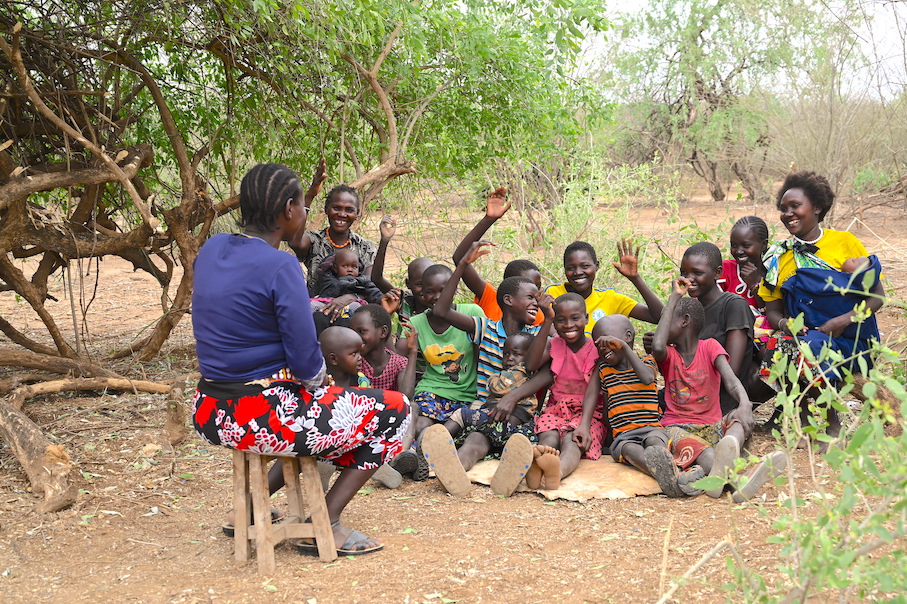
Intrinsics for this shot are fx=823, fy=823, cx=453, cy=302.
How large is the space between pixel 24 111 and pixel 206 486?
2950 millimetres

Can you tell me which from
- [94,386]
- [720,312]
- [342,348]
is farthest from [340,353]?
[94,386]

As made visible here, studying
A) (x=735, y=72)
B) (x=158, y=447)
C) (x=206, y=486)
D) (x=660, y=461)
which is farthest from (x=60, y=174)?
(x=735, y=72)

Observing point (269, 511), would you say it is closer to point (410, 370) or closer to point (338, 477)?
point (338, 477)

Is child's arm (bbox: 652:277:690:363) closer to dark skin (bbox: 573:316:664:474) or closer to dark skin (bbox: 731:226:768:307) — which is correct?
dark skin (bbox: 573:316:664:474)

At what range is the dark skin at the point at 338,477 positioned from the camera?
2787 millimetres

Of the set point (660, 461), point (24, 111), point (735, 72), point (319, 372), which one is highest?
point (735, 72)

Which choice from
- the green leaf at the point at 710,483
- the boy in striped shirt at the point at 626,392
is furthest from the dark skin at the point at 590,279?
the green leaf at the point at 710,483

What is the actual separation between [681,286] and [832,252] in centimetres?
83

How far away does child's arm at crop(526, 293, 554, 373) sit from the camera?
4023 mm

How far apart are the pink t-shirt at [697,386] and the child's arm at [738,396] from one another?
0.07 m

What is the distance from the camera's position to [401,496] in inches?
150

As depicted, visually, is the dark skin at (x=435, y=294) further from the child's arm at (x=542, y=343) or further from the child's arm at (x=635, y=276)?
the child's arm at (x=635, y=276)

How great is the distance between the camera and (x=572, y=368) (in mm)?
4191

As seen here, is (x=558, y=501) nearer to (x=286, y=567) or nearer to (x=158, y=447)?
(x=286, y=567)
